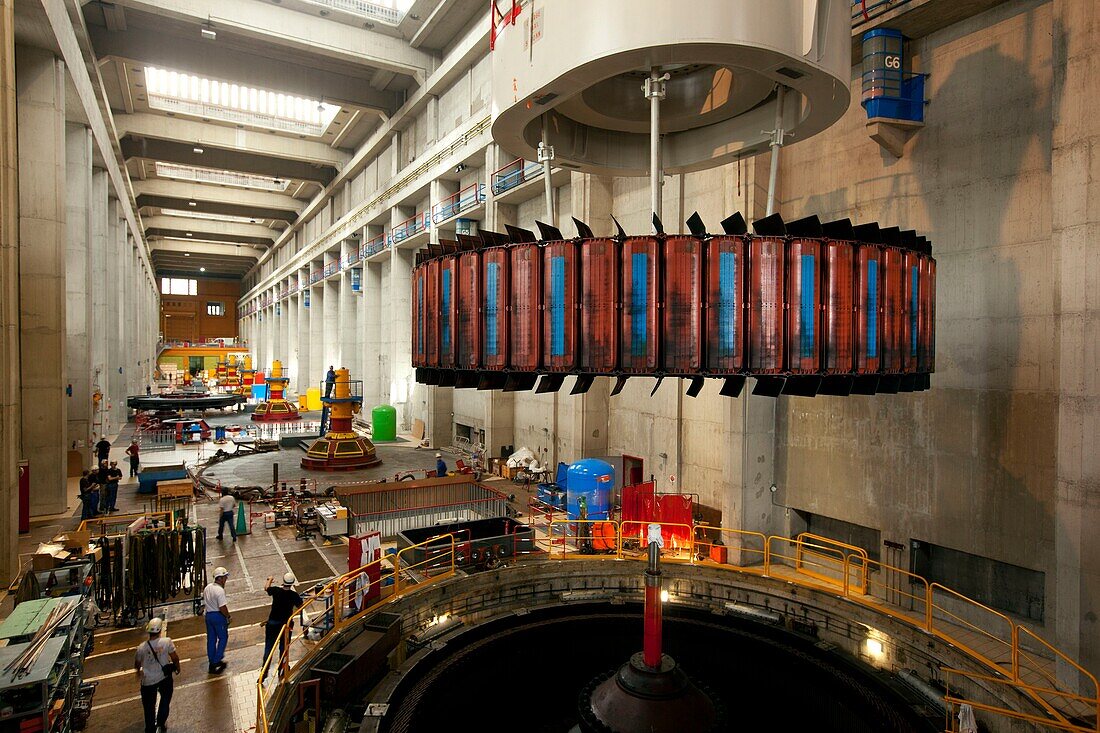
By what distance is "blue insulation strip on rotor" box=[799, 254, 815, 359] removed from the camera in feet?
25.5

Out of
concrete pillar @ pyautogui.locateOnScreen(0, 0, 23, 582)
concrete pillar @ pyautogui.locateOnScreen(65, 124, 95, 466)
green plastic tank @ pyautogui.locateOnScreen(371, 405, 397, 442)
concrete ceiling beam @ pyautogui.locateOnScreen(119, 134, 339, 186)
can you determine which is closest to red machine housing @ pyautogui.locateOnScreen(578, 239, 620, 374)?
concrete pillar @ pyautogui.locateOnScreen(0, 0, 23, 582)

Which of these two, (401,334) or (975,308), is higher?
(401,334)

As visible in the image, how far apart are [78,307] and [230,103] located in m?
22.6

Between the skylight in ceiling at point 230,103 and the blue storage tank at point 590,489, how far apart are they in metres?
31.9

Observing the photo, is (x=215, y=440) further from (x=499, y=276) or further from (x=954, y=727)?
(x=954, y=727)

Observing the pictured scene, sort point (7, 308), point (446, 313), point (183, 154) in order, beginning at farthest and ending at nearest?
point (183, 154), point (7, 308), point (446, 313)

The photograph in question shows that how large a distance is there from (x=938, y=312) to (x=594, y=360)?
980 cm

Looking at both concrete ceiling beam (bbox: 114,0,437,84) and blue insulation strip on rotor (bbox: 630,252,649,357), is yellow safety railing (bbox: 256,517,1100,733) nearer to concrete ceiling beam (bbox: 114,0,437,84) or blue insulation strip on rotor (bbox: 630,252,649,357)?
blue insulation strip on rotor (bbox: 630,252,649,357)

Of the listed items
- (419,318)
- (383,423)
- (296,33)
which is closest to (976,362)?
(419,318)

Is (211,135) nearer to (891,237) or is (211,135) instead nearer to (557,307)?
(557,307)

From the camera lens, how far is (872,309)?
820cm

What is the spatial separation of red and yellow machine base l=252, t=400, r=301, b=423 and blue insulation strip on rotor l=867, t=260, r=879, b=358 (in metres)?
40.8

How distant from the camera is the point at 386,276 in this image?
151 ft

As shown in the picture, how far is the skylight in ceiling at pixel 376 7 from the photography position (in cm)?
3075
